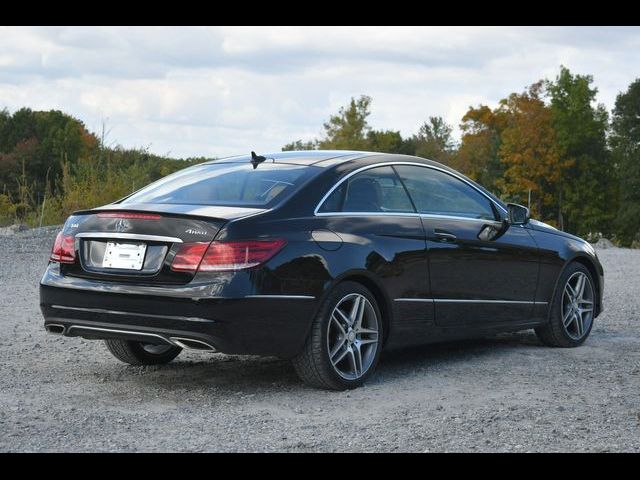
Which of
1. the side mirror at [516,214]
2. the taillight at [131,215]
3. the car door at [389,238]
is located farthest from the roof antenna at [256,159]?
the side mirror at [516,214]

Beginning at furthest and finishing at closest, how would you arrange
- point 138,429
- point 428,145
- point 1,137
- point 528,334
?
point 428,145 → point 1,137 → point 528,334 → point 138,429

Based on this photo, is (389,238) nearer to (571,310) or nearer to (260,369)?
(260,369)

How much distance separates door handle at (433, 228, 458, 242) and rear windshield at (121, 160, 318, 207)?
1.06 meters

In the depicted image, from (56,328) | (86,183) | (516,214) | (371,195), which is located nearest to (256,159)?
(371,195)

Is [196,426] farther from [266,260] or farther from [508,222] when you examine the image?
[508,222]

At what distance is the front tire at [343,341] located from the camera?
6.57m

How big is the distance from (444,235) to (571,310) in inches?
76.7

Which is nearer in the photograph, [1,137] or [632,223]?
[1,137]

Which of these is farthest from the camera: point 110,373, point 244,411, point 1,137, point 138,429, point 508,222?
point 1,137

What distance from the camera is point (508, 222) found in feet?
27.1

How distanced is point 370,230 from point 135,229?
5.12 feet

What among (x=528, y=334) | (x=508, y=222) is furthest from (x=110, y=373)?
(x=528, y=334)

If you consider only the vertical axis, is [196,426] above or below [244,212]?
below

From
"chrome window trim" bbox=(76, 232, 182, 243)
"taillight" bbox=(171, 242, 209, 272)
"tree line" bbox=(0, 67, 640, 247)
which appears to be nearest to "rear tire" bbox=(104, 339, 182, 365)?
"chrome window trim" bbox=(76, 232, 182, 243)
